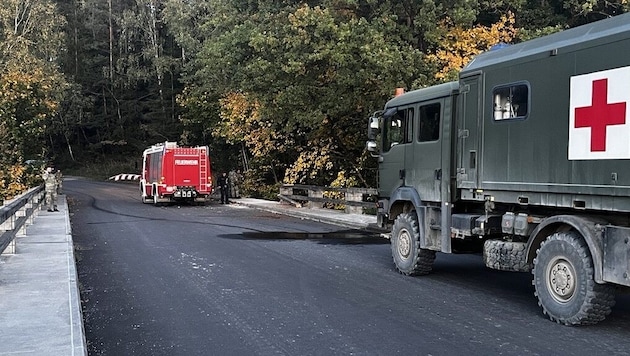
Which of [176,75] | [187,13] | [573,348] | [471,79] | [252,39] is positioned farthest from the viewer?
[176,75]

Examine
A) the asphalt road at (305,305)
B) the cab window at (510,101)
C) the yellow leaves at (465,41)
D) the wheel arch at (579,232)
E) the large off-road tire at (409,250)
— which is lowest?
the asphalt road at (305,305)

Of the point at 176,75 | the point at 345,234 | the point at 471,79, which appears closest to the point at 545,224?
the point at 471,79

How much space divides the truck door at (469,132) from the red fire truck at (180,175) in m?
20.4

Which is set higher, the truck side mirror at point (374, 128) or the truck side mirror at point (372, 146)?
the truck side mirror at point (374, 128)

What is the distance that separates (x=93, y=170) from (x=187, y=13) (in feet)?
80.4

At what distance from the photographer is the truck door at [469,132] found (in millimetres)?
8930

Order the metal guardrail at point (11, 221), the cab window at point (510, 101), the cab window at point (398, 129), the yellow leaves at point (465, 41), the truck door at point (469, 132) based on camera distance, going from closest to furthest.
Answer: the cab window at point (510, 101), the truck door at point (469, 132), the metal guardrail at point (11, 221), the cab window at point (398, 129), the yellow leaves at point (465, 41)

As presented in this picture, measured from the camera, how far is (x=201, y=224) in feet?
63.7

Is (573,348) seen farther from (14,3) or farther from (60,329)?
(14,3)

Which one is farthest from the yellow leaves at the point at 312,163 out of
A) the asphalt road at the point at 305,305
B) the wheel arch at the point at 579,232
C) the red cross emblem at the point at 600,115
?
the red cross emblem at the point at 600,115

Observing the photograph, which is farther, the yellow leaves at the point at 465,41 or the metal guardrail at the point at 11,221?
the yellow leaves at the point at 465,41

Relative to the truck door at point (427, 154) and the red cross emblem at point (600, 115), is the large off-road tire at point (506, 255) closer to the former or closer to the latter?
the truck door at point (427, 154)

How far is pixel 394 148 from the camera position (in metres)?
11.2

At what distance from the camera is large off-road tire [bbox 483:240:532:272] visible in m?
8.13
